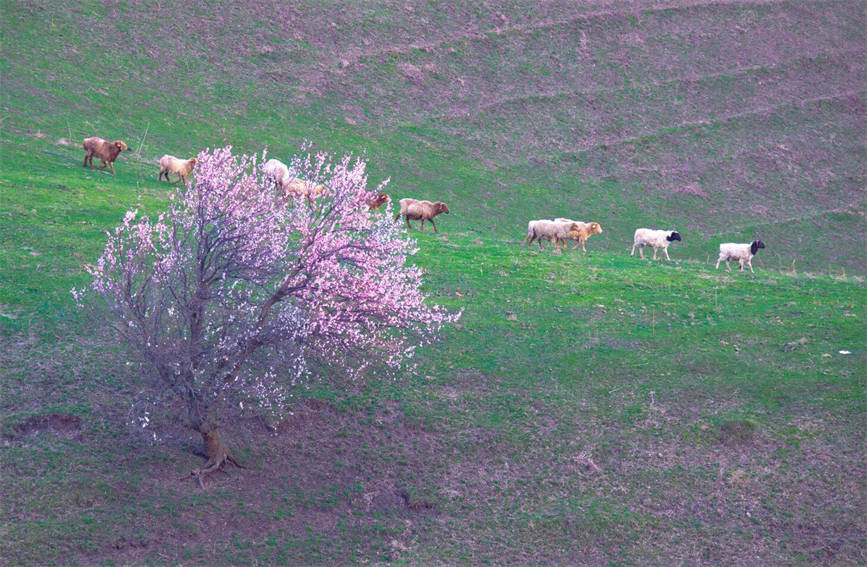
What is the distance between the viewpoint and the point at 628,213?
52719 millimetres

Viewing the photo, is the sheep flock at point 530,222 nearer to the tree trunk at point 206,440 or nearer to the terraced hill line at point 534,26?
the tree trunk at point 206,440

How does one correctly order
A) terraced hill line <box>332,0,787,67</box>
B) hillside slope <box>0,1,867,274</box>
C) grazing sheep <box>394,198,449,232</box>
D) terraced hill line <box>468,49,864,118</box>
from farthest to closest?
terraced hill line <box>332,0,787,67</box>
terraced hill line <box>468,49,864,118</box>
hillside slope <box>0,1,867,274</box>
grazing sheep <box>394,198,449,232</box>

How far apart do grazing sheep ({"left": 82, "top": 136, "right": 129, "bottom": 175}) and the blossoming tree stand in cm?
2017

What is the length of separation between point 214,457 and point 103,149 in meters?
24.0

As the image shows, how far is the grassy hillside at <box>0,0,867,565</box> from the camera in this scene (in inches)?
731

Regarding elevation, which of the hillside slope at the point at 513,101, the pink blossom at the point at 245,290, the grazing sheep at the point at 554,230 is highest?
the hillside slope at the point at 513,101

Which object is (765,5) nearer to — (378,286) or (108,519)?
(378,286)

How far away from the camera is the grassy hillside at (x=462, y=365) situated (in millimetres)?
18578

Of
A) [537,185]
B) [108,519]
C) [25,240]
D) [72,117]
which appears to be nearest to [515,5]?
[537,185]

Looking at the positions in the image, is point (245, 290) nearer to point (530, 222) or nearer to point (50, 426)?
point (50, 426)

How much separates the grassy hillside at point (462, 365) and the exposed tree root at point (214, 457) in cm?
29

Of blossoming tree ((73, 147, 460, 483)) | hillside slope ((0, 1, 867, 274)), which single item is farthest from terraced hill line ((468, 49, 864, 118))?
blossoming tree ((73, 147, 460, 483))

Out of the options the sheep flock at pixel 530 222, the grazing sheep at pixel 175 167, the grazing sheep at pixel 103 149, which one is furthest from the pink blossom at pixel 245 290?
the grazing sheep at pixel 103 149

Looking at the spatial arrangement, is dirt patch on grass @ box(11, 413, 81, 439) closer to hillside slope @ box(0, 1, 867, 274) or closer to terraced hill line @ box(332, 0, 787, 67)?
hillside slope @ box(0, 1, 867, 274)
